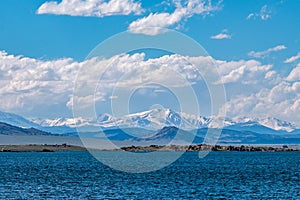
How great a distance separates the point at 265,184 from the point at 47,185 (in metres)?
34.1

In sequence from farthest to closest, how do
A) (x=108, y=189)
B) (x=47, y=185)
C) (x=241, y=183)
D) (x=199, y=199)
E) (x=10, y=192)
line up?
1. (x=241, y=183)
2. (x=47, y=185)
3. (x=108, y=189)
4. (x=10, y=192)
5. (x=199, y=199)

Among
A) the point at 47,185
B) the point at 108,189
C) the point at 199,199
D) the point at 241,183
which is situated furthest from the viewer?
the point at 241,183

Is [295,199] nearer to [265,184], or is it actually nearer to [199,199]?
[199,199]

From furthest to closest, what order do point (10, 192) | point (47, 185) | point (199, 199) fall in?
point (47, 185)
point (10, 192)
point (199, 199)

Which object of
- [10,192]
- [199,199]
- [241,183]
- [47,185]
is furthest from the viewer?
[241,183]

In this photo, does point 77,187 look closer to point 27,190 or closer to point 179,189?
point 27,190

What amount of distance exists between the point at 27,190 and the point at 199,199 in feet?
80.7

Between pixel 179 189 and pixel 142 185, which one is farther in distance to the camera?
pixel 142 185

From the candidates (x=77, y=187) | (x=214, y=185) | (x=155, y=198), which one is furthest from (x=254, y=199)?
(x=77, y=187)

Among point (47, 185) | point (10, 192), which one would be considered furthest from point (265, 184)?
point (10, 192)

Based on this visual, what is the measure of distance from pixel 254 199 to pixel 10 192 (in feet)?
104

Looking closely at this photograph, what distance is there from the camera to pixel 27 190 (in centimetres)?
7900

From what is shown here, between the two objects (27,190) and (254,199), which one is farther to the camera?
(27,190)

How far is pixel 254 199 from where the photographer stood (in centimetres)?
7075
